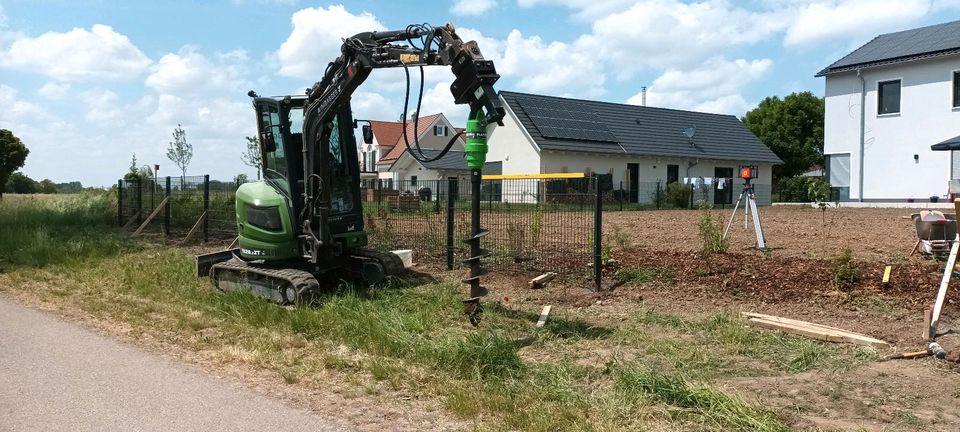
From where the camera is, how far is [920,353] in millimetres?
5832

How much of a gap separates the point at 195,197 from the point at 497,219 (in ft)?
33.7

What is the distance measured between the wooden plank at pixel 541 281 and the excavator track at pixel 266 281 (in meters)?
2.81

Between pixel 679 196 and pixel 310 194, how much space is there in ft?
78.2

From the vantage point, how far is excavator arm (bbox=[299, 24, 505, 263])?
7.06m

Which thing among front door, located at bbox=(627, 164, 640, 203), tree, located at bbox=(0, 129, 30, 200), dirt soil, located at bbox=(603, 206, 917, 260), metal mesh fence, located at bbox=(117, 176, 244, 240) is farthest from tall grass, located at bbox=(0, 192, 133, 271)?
front door, located at bbox=(627, 164, 640, 203)

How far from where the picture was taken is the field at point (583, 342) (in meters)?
4.93

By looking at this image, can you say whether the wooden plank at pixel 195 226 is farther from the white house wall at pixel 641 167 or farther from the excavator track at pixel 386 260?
the white house wall at pixel 641 167

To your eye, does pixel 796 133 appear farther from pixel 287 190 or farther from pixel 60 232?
pixel 287 190

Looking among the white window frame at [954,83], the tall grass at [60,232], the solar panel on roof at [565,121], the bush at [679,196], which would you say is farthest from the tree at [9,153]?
the white window frame at [954,83]

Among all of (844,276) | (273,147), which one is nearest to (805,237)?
(844,276)

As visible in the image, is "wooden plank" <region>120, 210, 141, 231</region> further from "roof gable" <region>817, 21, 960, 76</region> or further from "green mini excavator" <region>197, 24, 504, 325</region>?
"roof gable" <region>817, 21, 960, 76</region>

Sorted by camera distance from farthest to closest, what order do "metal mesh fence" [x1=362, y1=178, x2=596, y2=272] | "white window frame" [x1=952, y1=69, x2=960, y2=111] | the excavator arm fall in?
"white window frame" [x1=952, y1=69, x2=960, y2=111], "metal mesh fence" [x1=362, y1=178, x2=596, y2=272], the excavator arm

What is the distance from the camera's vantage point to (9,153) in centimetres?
4197

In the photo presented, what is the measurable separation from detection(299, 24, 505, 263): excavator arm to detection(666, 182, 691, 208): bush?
2342 centimetres
